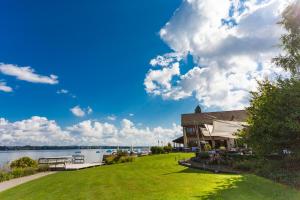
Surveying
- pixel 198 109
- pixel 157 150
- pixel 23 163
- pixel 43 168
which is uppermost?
pixel 198 109

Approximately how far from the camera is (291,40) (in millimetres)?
19031

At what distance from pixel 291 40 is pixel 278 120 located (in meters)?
8.06

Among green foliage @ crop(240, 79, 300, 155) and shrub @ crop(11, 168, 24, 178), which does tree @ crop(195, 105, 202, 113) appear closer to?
green foliage @ crop(240, 79, 300, 155)

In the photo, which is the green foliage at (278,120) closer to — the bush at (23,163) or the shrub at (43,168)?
the shrub at (43,168)

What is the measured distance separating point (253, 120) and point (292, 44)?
6904 millimetres

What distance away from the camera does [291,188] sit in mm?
11430

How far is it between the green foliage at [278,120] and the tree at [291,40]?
12.2 ft

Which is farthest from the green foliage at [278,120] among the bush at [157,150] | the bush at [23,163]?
the bush at [157,150]

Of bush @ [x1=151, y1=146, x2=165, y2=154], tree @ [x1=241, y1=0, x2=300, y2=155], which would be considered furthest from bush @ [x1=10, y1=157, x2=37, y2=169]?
bush @ [x1=151, y1=146, x2=165, y2=154]

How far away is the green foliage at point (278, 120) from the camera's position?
1400 cm

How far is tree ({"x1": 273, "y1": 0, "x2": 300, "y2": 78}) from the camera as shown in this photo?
18250mm

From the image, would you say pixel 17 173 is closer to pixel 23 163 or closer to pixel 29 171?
pixel 29 171

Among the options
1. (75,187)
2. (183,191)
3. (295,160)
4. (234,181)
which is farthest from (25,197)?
(295,160)

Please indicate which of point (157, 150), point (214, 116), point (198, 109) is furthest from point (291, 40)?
point (198, 109)
